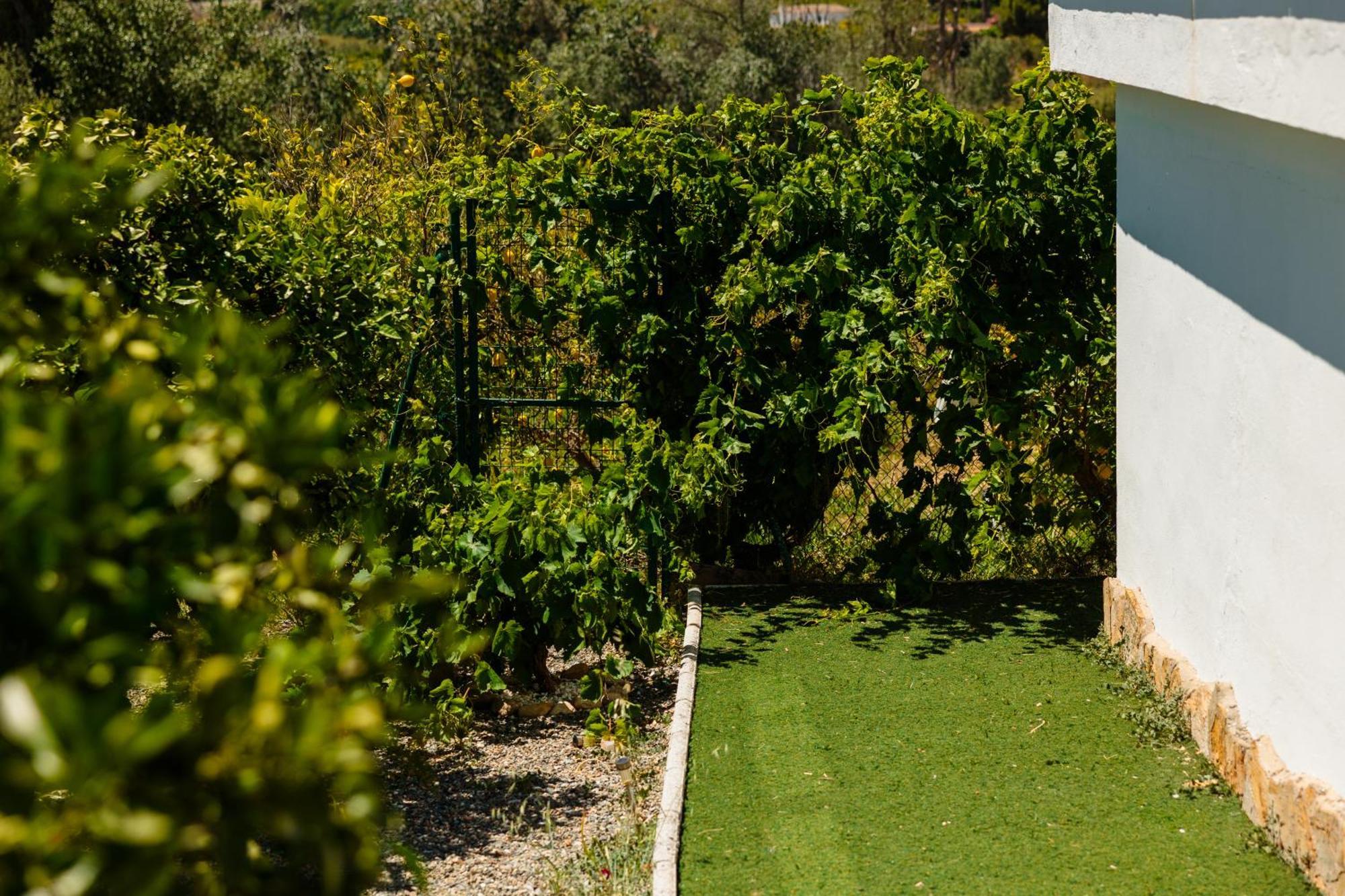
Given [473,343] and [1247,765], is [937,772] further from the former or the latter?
[473,343]

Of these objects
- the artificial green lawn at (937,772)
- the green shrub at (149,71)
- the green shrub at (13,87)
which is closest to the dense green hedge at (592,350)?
the artificial green lawn at (937,772)

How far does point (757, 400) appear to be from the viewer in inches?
322

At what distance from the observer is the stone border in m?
4.35

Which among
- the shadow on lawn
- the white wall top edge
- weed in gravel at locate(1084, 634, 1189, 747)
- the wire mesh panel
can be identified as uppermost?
the white wall top edge

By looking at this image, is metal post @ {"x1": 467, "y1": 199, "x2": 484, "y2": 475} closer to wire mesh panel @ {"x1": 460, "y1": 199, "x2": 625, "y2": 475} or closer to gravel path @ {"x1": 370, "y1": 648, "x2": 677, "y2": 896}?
wire mesh panel @ {"x1": 460, "y1": 199, "x2": 625, "y2": 475}

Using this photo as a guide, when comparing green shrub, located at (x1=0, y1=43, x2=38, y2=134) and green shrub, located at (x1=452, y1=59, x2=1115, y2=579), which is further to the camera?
green shrub, located at (x1=0, y1=43, x2=38, y2=134)

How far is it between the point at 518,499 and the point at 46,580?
15.0 feet

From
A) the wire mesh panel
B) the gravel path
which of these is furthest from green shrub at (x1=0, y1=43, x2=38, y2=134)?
the gravel path

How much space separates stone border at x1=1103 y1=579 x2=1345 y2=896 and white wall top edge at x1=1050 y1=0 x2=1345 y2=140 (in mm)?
2147

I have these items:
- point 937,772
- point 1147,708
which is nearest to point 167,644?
point 937,772

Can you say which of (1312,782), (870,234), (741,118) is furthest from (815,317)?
(1312,782)

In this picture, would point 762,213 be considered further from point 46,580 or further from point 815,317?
point 46,580

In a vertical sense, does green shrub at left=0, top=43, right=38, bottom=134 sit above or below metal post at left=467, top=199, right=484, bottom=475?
above

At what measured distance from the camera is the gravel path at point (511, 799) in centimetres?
518
